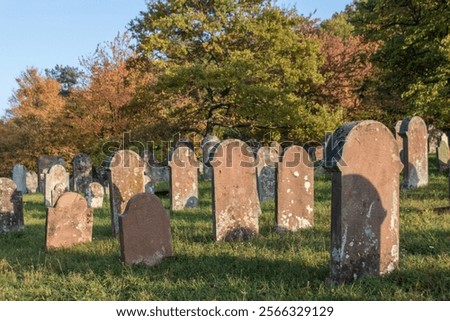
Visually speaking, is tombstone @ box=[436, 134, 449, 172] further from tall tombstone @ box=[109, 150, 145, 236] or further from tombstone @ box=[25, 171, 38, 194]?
tombstone @ box=[25, 171, 38, 194]

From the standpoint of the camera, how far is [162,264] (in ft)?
24.1

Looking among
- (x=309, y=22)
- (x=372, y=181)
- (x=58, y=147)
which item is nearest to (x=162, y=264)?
(x=372, y=181)

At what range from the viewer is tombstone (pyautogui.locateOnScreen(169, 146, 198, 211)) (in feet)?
45.9

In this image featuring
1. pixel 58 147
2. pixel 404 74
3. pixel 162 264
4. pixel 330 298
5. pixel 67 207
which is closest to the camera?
pixel 330 298

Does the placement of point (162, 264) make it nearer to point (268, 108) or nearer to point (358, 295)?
point (358, 295)

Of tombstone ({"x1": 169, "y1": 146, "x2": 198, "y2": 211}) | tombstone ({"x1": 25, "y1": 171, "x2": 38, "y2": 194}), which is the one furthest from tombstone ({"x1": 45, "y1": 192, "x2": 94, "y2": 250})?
tombstone ({"x1": 25, "y1": 171, "x2": 38, "y2": 194})

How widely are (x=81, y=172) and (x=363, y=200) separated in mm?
19370

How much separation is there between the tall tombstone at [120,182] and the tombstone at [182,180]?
343cm

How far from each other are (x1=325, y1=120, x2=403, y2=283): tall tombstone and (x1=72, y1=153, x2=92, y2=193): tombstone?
18838 mm

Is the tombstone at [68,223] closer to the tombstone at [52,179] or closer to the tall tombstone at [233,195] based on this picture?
A: the tall tombstone at [233,195]

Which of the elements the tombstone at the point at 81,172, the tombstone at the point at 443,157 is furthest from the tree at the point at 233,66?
the tombstone at the point at 443,157

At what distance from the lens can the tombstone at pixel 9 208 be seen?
1202 centimetres

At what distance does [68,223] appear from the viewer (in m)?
9.61

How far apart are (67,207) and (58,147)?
2097 cm
